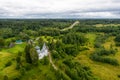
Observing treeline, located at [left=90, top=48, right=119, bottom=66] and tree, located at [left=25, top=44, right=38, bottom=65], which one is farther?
treeline, located at [left=90, top=48, right=119, bottom=66]

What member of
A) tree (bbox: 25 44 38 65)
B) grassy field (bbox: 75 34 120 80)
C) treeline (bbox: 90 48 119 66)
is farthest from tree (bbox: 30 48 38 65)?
treeline (bbox: 90 48 119 66)

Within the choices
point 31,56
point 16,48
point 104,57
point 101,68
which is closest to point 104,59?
point 104,57

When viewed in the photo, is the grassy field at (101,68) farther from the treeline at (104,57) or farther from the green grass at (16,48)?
the green grass at (16,48)

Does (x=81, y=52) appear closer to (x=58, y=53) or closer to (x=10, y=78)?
(x=58, y=53)

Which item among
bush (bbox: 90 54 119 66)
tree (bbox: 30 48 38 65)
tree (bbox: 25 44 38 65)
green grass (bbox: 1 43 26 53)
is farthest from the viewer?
green grass (bbox: 1 43 26 53)

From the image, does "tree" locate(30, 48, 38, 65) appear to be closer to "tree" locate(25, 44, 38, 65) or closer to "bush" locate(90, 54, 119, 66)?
"tree" locate(25, 44, 38, 65)

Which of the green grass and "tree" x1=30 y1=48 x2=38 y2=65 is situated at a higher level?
"tree" x1=30 y1=48 x2=38 y2=65

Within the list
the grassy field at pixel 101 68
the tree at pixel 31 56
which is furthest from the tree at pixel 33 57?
the grassy field at pixel 101 68

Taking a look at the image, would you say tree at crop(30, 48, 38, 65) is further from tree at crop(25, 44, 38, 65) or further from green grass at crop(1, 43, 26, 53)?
green grass at crop(1, 43, 26, 53)

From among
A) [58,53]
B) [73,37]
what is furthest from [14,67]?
[73,37]

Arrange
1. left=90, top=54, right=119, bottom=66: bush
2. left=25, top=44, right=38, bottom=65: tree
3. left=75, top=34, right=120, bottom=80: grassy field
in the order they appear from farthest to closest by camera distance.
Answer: left=90, top=54, right=119, bottom=66: bush < left=75, top=34, right=120, bottom=80: grassy field < left=25, top=44, right=38, bottom=65: tree

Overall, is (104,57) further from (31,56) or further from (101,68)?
(31,56)
